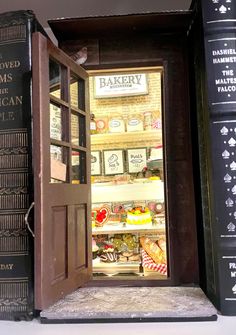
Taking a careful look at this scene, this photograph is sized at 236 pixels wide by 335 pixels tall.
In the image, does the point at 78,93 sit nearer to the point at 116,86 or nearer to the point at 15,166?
the point at 15,166

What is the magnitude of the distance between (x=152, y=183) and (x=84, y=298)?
1.17 m

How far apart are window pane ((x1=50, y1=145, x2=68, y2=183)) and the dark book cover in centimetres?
48

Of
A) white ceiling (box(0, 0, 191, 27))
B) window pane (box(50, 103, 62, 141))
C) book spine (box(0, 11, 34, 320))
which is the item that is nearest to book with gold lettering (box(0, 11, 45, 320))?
book spine (box(0, 11, 34, 320))

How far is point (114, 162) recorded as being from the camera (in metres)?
2.48

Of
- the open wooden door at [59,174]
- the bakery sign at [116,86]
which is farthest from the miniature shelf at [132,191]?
the open wooden door at [59,174]

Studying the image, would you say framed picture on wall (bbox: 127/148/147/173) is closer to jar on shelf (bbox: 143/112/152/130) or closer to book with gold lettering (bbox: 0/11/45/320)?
jar on shelf (bbox: 143/112/152/130)

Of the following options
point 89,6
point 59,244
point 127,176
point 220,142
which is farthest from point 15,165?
point 127,176

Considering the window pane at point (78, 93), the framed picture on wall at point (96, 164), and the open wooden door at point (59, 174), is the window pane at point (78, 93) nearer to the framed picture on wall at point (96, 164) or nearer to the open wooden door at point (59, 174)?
the open wooden door at point (59, 174)

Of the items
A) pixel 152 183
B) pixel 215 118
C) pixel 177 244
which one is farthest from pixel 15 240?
pixel 152 183

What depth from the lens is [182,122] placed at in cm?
140

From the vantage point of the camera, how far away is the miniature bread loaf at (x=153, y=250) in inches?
88.7

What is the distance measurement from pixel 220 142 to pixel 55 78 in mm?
607

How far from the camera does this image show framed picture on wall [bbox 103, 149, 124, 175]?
8.09 feet

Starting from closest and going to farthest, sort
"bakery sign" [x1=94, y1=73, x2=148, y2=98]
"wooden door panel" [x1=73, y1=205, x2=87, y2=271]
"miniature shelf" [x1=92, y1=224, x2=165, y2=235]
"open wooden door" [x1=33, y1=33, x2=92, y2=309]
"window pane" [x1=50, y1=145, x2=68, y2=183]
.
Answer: "open wooden door" [x1=33, y1=33, x2=92, y2=309] < "window pane" [x1=50, y1=145, x2=68, y2=183] < "wooden door panel" [x1=73, y1=205, x2=87, y2=271] < "miniature shelf" [x1=92, y1=224, x2=165, y2=235] < "bakery sign" [x1=94, y1=73, x2=148, y2=98]
